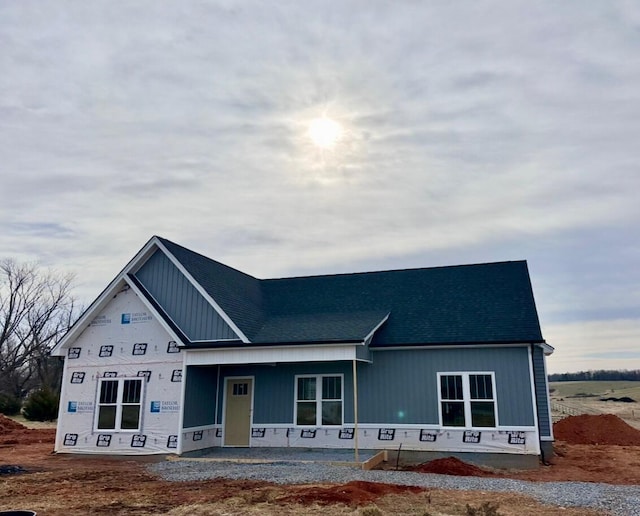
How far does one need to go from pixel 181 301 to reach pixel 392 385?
742 centimetres

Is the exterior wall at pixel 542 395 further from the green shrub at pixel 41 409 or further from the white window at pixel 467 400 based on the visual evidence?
the green shrub at pixel 41 409

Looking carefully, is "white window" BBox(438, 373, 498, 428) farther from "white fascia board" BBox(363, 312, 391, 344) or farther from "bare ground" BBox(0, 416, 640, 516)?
"white fascia board" BBox(363, 312, 391, 344)

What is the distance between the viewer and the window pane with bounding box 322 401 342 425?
675 inches

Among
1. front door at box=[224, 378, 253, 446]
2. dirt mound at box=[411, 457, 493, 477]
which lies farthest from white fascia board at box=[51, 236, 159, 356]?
dirt mound at box=[411, 457, 493, 477]

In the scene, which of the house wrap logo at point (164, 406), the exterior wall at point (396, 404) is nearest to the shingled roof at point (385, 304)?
the exterior wall at point (396, 404)

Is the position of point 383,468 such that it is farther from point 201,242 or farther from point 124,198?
point 201,242

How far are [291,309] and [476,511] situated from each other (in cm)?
1252

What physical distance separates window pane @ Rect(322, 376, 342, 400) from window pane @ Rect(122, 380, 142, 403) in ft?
19.1

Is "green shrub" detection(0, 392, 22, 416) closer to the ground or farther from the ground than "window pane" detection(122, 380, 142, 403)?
closer to the ground

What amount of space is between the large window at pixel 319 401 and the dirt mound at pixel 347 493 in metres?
5.69

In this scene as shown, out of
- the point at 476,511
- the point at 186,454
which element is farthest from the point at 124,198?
the point at 476,511

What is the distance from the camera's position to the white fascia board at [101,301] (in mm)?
18203

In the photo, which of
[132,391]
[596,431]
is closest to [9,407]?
[132,391]

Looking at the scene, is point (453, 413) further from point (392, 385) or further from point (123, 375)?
point (123, 375)
